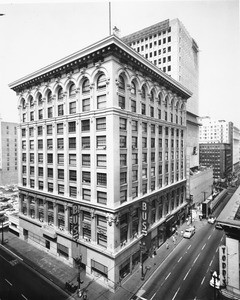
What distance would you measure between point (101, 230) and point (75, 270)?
8416 mm

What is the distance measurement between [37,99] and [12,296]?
28983mm

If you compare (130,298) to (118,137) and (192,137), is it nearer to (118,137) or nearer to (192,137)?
(118,137)

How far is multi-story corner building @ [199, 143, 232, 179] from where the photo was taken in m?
92.6

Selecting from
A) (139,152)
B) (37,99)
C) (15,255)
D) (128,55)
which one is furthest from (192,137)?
(15,255)

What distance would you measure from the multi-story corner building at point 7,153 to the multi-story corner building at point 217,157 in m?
93.4

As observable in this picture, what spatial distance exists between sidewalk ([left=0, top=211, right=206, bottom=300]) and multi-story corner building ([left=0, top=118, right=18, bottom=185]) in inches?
1862

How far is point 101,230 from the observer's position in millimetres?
24078

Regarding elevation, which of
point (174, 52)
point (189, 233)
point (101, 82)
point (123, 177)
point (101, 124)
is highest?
point (174, 52)

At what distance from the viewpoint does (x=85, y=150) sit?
2545 cm

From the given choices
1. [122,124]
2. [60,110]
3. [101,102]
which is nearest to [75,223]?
[122,124]

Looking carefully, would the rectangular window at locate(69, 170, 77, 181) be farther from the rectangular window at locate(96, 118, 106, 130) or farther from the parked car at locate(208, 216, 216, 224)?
the parked car at locate(208, 216, 216, 224)

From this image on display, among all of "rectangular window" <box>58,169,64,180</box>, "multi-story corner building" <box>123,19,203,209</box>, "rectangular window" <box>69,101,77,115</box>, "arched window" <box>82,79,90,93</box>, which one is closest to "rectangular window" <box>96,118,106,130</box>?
"arched window" <box>82,79,90,93</box>

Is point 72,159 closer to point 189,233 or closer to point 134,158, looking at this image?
point 134,158

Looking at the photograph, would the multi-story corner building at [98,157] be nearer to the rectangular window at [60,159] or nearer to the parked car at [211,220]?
the rectangular window at [60,159]
